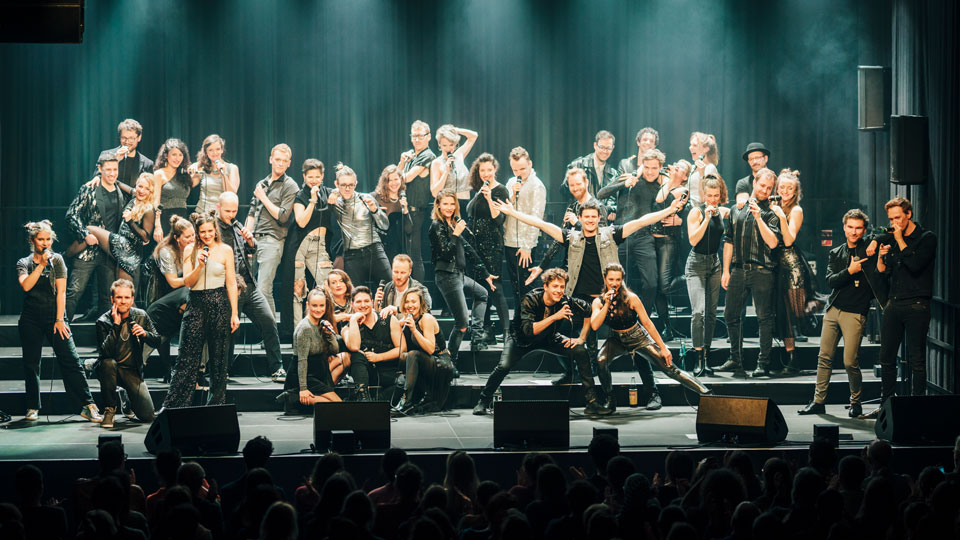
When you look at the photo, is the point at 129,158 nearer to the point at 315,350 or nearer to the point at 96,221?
the point at 96,221

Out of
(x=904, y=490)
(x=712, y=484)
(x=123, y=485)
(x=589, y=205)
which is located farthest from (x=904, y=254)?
(x=123, y=485)

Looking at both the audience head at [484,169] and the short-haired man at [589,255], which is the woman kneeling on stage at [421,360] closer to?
the short-haired man at [589,255]

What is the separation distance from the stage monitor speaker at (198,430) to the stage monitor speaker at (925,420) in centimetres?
430

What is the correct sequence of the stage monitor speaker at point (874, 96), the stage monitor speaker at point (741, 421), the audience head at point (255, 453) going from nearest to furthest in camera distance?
the audience head at point (255, 453) → the stage monitor speaker at point (741, 421) → the stage monitor speaker at point (874, 96)

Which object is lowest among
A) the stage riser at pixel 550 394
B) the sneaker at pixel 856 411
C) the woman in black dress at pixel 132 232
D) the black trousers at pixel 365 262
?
the sneaker at pixel 856 411

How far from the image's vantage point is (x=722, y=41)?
45.0 ft

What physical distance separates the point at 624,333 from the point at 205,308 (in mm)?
3274

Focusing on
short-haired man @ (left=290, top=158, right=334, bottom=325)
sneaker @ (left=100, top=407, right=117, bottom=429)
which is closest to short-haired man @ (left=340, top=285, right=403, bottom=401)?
short-haired man @ (left=290, top=158, right=334, bottom=325)

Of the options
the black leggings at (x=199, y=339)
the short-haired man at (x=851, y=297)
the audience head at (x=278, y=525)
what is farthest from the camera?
the short-haired man at (x=851, y=297)

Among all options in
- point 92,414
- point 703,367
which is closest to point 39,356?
point 92,414

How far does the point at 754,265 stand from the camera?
32.8 feet

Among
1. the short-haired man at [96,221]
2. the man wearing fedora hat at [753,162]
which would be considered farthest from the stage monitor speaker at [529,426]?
the short-haired man at [96,221]

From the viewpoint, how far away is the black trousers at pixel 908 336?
8.86 metres

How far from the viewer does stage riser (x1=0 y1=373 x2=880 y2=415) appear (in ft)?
30.7
